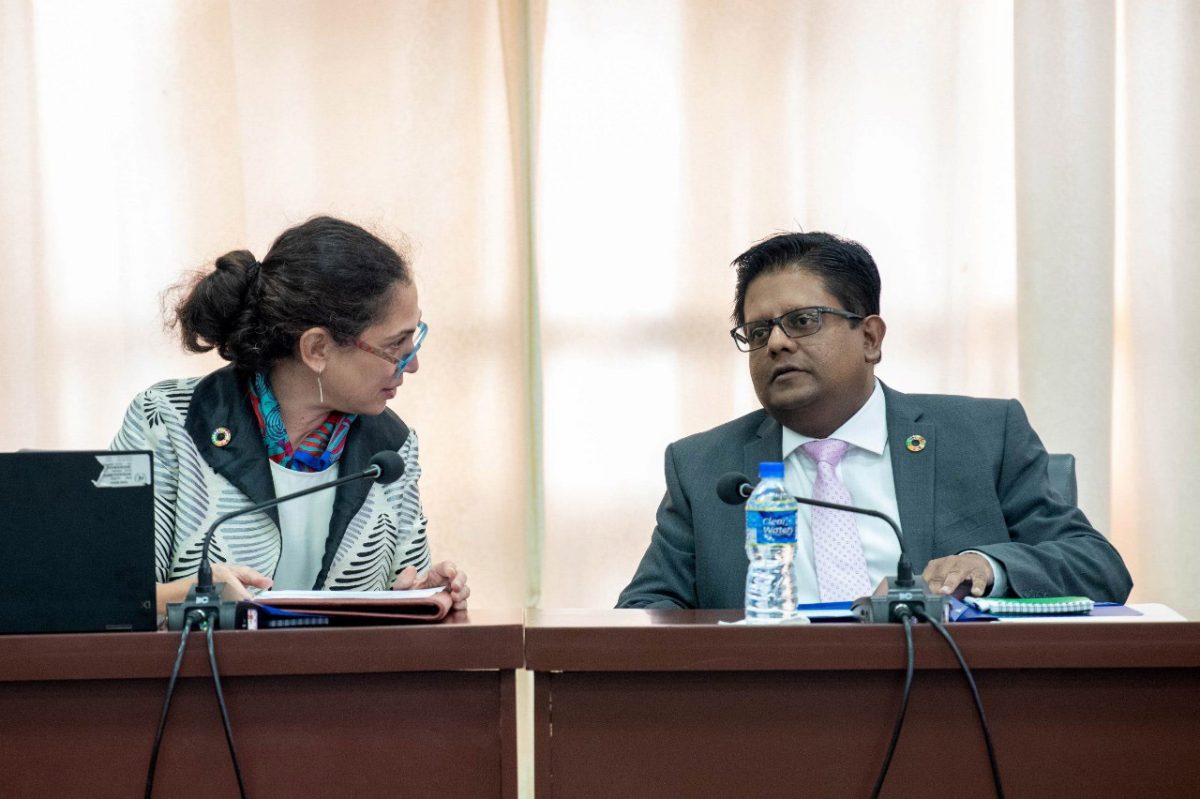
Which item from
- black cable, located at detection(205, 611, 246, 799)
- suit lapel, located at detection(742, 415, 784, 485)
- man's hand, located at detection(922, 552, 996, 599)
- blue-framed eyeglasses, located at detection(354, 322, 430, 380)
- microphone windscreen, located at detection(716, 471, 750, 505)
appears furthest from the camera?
suit lapel, located at detection(742, 415, 784, 485)

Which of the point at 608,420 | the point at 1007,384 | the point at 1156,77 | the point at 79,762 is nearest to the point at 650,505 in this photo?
the point at 608,420

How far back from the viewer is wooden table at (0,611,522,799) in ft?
4.83

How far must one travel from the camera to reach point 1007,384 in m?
3.29

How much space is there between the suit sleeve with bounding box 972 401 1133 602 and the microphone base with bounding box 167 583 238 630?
1.22 m

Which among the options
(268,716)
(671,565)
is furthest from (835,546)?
(268,716)

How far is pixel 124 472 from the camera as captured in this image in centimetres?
155

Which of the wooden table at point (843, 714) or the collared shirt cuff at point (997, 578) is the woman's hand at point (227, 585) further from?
the collared shirt cuff at point (997, 578)

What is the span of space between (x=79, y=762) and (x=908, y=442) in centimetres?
156

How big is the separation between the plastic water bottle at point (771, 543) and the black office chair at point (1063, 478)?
0.80m

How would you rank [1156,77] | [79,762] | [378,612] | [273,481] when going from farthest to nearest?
1. [1156,77]
2. [273,481]
3. [378,612]
4. [79,762]

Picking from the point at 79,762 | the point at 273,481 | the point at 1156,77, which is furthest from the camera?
the point at 1156,77

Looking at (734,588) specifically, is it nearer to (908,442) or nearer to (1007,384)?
(908,442)

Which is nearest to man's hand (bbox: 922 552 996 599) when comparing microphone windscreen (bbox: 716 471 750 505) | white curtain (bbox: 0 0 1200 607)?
microphone windscreen (bbox: 716 471 750 505)

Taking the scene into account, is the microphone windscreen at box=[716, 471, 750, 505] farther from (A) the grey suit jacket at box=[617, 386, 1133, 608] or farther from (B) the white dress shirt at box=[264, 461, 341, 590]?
(B) the white dress shirt at box=[264, 461, 341, 590]
